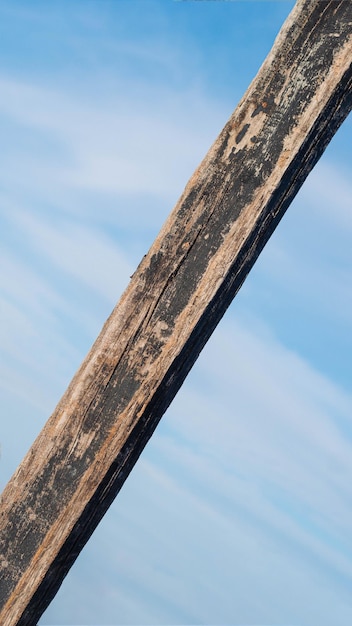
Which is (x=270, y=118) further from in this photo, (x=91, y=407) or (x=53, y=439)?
(x=53, y=439)

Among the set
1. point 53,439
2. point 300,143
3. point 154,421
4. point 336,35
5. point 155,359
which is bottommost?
point 53,439

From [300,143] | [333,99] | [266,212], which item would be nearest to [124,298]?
[266,212]

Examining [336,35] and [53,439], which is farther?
[336,35]

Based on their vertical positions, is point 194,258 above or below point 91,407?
above

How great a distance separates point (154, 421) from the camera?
7.66 ft

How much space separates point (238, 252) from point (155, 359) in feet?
1.51

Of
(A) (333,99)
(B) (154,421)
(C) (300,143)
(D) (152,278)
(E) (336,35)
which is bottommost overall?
(B) (154,421)

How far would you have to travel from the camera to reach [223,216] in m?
2.38

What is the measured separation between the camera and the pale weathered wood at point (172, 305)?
2.27 metres

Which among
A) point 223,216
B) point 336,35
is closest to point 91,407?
point 223,216

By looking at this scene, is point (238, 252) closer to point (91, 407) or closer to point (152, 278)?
point (152, 278)

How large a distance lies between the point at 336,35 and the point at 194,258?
963mm

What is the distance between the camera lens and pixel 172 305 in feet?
7.66

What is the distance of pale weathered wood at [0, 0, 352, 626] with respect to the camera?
2.27 meters
